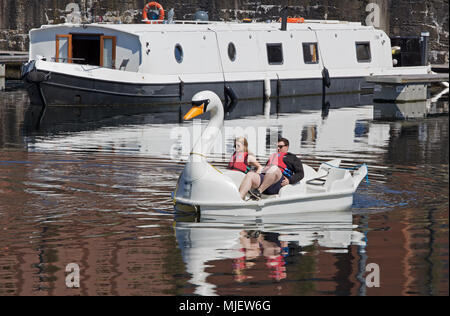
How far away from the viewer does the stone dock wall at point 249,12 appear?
131ft

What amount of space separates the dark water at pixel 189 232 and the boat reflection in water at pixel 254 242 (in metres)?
0.02

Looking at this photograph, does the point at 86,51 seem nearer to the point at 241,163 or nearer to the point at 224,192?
the point at 241,163

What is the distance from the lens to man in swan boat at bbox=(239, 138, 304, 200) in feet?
42.0

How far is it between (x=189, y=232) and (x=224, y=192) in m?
0.89

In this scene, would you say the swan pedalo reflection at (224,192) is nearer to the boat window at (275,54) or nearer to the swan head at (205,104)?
the swan head at (205,104)

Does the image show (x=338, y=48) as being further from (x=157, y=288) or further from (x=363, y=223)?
(x=157, y=288)

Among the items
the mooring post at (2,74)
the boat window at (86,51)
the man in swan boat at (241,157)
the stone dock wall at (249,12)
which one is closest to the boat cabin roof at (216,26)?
the boat window at (86,51)

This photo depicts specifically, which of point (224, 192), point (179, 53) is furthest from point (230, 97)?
point (224, 192)

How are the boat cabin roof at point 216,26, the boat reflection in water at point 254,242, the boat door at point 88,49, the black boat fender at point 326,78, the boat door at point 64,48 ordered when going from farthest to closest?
1. the black boat fender at point 326,78
2. the boat door at point 64,48
3. the boat door at point 88,49
4. the boat cabin roof at point 216,26
5. the boat reflection in water at point 254,242

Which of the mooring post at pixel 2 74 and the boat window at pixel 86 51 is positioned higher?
the boat window at pixel 86 51

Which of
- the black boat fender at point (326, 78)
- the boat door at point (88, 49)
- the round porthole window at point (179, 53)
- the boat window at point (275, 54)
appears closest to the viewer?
the boat door at point (88, 49)

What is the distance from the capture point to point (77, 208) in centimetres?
1336

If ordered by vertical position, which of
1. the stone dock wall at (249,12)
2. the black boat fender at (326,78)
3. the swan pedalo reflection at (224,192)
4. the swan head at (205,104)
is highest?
the stone dock wall at (249,12)
